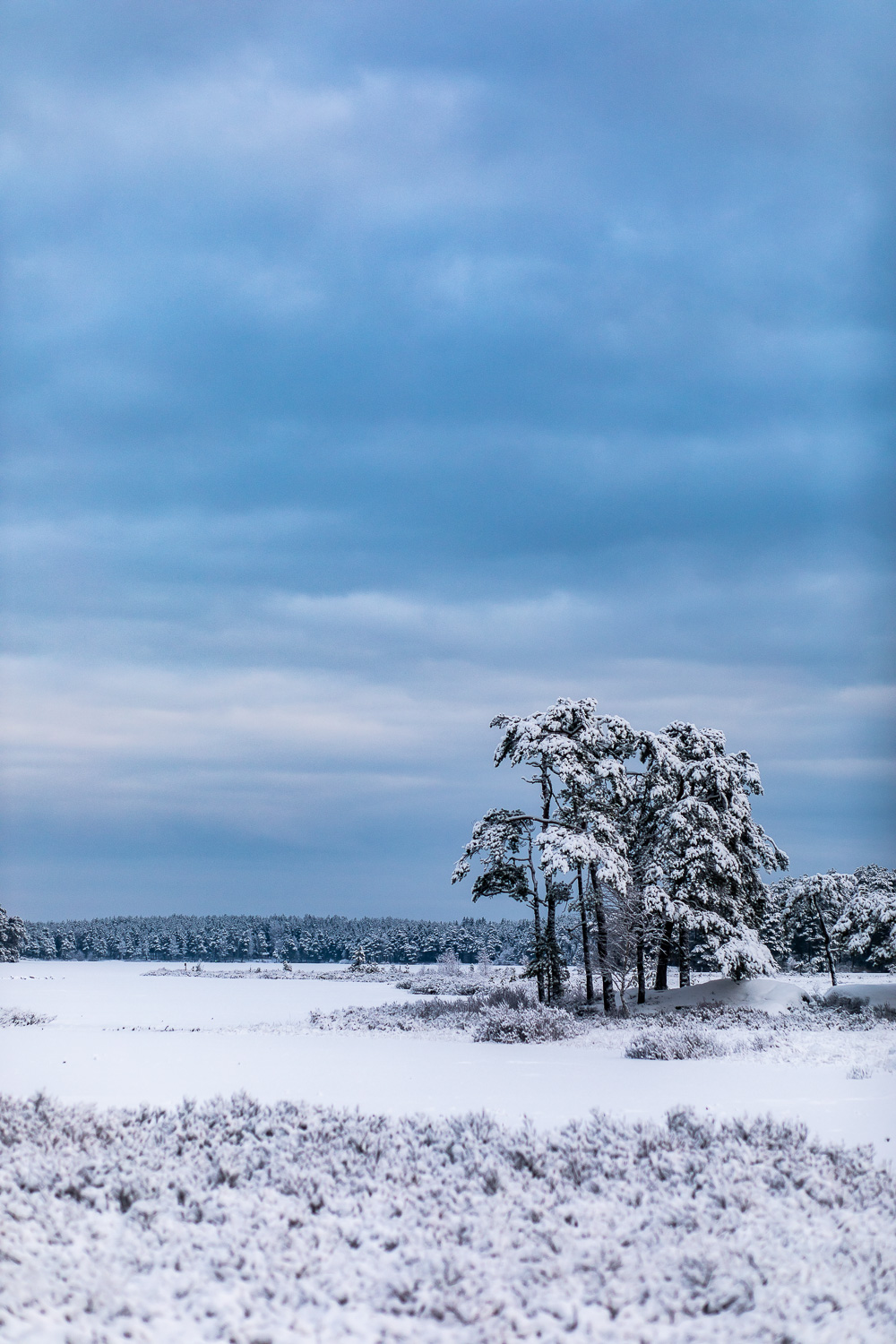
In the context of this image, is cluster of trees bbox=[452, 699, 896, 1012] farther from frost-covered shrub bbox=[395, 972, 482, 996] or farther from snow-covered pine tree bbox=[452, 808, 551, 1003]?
frost-covered shrub bbox=[395, 972, 482, 996]

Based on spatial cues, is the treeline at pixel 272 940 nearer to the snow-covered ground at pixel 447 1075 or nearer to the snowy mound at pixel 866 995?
the snowy mound at pixel 866 995

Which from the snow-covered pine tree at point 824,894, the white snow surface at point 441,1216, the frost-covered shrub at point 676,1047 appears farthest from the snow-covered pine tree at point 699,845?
the white snow surface at point 441,1216

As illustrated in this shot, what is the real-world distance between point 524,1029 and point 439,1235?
16.4 meters

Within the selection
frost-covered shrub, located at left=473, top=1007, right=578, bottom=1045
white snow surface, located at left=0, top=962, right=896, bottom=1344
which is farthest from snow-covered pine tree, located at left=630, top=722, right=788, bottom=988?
white snow surface, located at left=0, top=962, right=896, bottom=1344

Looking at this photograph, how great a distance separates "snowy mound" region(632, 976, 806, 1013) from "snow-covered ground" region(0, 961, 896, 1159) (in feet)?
24.1

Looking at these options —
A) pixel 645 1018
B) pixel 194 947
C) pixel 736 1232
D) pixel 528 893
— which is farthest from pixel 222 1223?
pixel 194 947

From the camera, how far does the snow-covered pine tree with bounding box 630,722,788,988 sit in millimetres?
32750

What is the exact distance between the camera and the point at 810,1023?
2561 cm

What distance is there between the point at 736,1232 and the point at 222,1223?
3.92 m

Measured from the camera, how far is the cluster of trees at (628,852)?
29.9 m

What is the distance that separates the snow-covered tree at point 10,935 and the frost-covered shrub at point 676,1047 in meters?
72.2

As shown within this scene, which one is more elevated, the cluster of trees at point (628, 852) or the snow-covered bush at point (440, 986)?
the cluster of trees at point (628, 852)

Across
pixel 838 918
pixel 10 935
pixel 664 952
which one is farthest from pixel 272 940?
pixel 664 952

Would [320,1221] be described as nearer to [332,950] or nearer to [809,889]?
[809,889]
